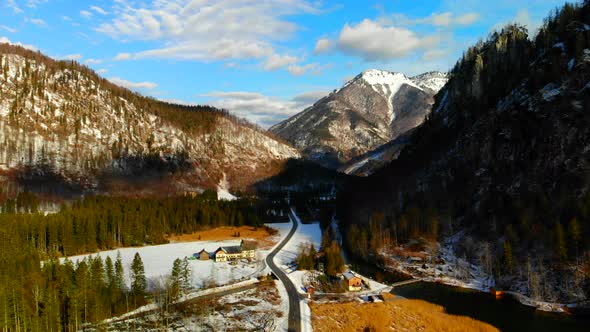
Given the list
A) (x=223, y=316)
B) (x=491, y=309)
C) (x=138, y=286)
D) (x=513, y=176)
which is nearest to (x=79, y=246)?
(x=138, y=286)

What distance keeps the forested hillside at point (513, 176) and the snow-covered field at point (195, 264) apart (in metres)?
32.8

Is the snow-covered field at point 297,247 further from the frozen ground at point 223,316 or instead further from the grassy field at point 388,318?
the grassy field at point 388,318

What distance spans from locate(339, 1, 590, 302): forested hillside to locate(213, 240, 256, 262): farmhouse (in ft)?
94.7

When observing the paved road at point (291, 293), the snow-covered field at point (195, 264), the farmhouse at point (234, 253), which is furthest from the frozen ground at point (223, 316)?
the farmhouse at point (234, 253)

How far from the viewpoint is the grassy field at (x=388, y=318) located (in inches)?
2395

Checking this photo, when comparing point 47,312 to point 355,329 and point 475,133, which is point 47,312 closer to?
point 355,329

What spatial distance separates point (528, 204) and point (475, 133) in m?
41.5

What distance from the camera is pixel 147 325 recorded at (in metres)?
61.2

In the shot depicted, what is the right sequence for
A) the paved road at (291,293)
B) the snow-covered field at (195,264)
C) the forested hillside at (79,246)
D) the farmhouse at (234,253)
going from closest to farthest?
the forested hillside at (79,246) → the paved road at (291,293) → the snow-covered field at (195,264) → the farmhouse at (234,253)

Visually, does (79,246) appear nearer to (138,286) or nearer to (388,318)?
(138,286)

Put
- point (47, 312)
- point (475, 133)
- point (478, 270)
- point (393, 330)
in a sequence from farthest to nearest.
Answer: point (475, 133), point (478, 270), point (393, 330), point (47, 312)

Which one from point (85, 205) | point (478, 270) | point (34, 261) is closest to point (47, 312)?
point (34, 261)

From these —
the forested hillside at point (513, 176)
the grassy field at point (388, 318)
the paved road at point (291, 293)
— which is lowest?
the grassy field at point (388, 318)

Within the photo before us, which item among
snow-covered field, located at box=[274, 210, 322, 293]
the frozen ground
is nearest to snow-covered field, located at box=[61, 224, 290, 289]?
snow-covered field, located at box=[274, 210, 322, 293]
